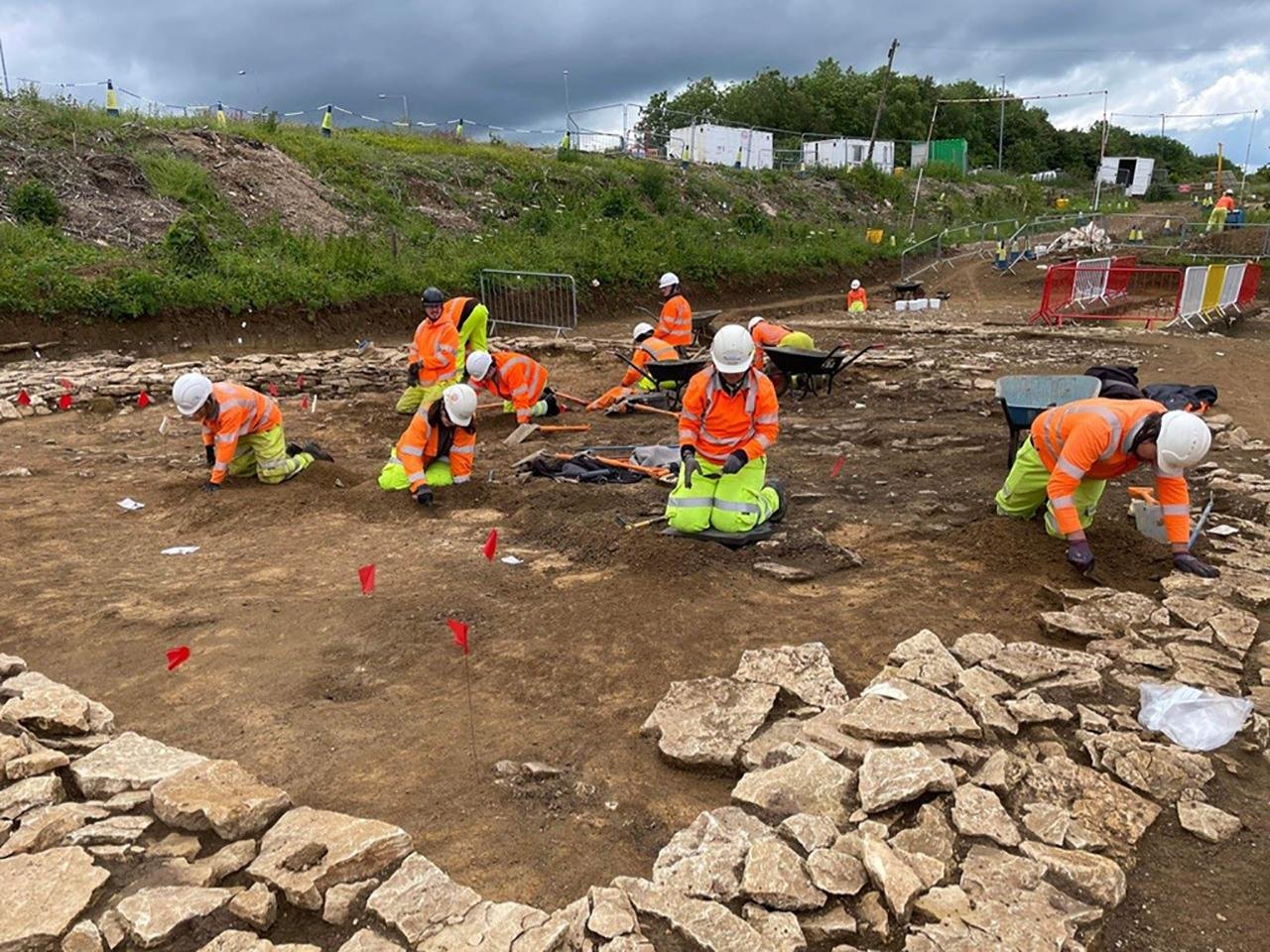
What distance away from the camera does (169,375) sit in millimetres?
10758

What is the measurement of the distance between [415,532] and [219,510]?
63.2 inches

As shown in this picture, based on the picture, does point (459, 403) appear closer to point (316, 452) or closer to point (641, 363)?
point (316, 452)

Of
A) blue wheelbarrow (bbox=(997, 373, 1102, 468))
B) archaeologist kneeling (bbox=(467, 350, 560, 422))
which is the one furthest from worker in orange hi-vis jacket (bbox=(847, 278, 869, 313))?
blue wheelbarrow (bbox=(997, 373, 1102, 468))

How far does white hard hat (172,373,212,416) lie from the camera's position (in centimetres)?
614

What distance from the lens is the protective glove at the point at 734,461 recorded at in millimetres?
5176

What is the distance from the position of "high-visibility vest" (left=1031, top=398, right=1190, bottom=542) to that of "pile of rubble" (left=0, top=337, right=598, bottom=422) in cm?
888

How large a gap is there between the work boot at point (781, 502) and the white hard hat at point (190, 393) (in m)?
4.23

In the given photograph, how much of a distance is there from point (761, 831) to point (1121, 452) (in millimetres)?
3050

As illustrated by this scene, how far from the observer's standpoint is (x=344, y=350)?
1330 cm

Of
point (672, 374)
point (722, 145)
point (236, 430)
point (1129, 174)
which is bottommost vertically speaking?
point (236, 430)

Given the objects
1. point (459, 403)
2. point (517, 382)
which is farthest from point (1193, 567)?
point (517, 382)

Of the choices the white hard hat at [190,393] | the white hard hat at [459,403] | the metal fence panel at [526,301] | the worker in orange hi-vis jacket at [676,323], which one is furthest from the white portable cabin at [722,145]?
the white hard hat at [190,393]

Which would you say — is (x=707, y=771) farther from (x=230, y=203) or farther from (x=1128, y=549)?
(x=230, y=203)

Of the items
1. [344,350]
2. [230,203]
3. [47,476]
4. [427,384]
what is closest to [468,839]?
Result: [47,476]
